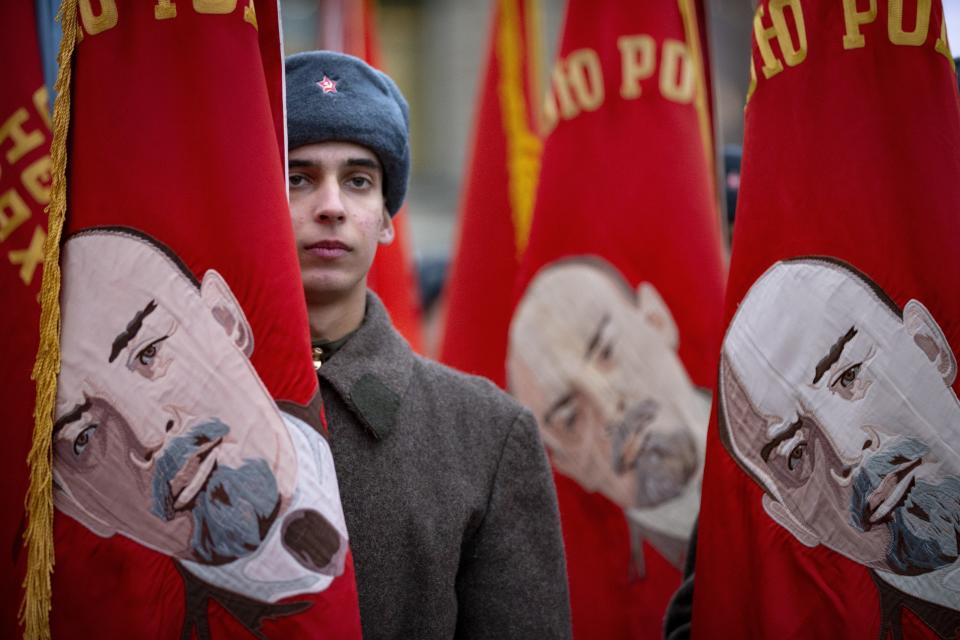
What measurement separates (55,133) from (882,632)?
1.46 m

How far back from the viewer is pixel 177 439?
4.81ft

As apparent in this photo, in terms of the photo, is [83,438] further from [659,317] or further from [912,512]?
[659,317]

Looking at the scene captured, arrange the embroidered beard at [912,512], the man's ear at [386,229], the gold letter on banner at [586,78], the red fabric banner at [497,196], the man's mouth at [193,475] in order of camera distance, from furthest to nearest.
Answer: the red fabric banner at [497,196]
the gold letter on banner at [586,78]
the man's ear at [386,229]
the embroidered beard at [912,512]
the man's mouth at [193,475]

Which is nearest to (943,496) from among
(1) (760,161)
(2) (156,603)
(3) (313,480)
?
(1) (760,161)

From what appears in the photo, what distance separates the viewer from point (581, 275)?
277cm

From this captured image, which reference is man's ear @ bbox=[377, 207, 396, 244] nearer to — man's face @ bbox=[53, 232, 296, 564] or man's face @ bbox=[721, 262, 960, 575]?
man's face @ bbox=[53, 232, 296, 564]

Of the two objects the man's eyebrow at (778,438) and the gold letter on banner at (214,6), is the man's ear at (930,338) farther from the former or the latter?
the gold letter on banner at (214,6)

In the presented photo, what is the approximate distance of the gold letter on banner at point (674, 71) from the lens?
9.09 ft

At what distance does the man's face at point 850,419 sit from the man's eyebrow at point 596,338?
958mm

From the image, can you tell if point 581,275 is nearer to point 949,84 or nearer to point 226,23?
point 949,84

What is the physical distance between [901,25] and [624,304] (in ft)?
3.86

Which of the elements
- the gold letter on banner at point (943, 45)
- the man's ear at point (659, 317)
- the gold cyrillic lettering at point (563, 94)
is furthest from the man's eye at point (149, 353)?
the gold cyrillic lettering at point (563, 94)

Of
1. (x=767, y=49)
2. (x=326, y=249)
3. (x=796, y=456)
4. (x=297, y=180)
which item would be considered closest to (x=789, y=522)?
(x=796, y=456)

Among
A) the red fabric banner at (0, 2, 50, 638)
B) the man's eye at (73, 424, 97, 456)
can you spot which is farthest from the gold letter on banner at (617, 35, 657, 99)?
the man's eye at (73, 424, 97, 456)
